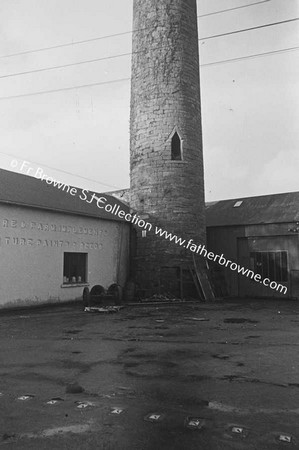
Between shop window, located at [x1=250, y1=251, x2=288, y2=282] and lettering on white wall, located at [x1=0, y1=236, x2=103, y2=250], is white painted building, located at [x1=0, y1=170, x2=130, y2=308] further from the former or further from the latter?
shop window, located at [x1=250, y1=251, x2=288, y2=282]

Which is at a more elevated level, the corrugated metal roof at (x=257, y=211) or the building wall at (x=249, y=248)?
the corrugated metal roof at (x=257, y=211)

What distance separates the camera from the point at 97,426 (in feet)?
13.0

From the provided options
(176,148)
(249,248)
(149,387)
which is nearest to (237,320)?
(149,387)

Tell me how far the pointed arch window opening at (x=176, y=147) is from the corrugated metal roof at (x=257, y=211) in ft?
17.4

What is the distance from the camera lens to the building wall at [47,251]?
13.9 metres

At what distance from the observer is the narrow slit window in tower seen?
62.6ft

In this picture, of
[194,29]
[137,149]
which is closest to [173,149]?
[137,149]

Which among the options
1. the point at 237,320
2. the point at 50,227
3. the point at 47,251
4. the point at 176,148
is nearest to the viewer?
the point at 237,320

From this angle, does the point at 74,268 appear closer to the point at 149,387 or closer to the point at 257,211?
the point at 257,211

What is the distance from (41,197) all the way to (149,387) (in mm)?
12201

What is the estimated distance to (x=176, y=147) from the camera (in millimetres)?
19281

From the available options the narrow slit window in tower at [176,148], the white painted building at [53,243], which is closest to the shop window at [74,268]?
the white painted building at [53,243]

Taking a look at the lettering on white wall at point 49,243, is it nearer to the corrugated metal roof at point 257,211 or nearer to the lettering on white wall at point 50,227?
the lettering on white wall at point 50,227

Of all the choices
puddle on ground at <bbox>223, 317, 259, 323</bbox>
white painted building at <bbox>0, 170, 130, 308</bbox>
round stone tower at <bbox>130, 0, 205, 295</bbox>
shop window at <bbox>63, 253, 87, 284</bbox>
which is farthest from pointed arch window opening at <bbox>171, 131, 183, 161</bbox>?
puddle on ground at <bbox>223, 317, 259, 323</bbox>
